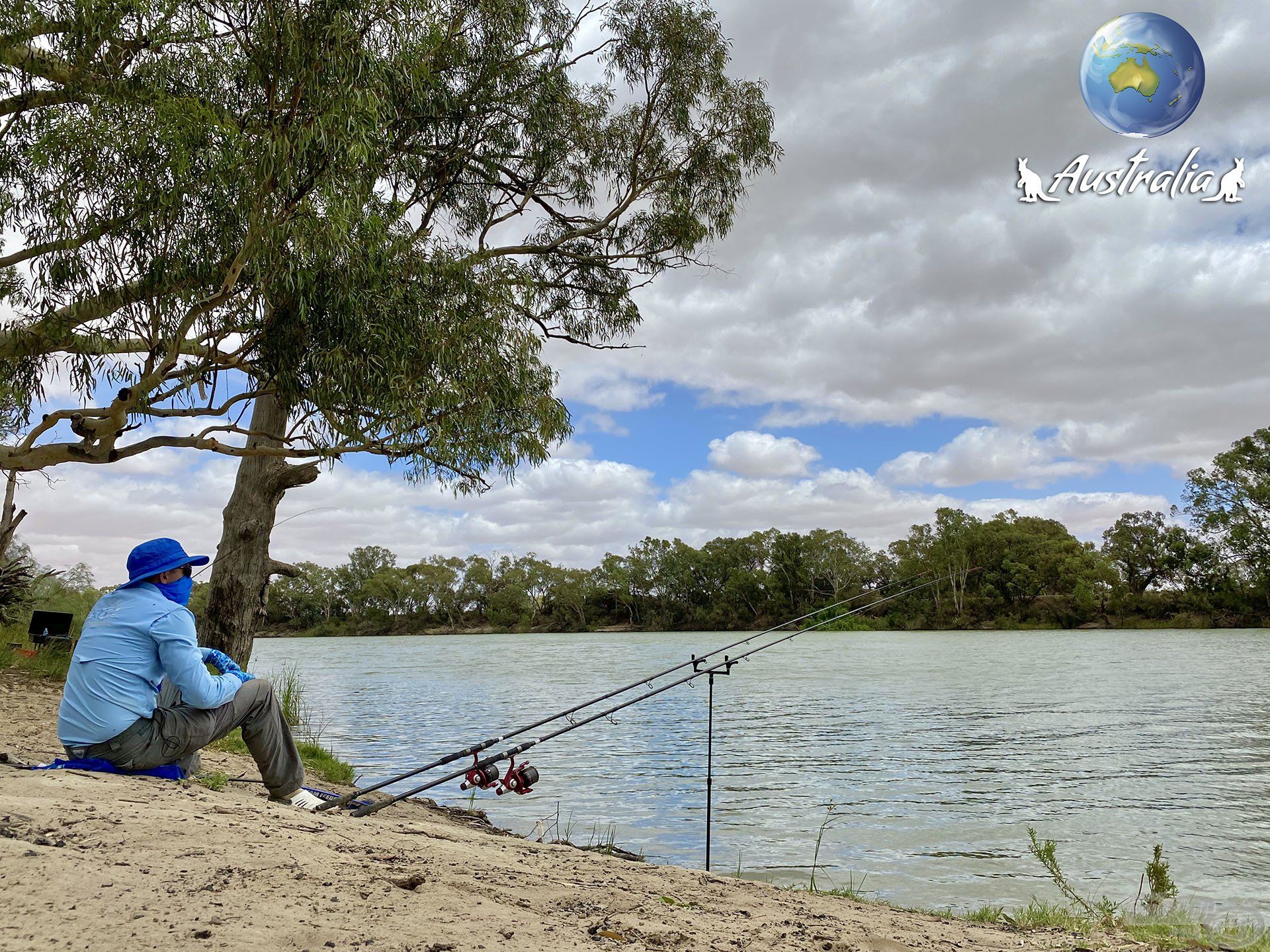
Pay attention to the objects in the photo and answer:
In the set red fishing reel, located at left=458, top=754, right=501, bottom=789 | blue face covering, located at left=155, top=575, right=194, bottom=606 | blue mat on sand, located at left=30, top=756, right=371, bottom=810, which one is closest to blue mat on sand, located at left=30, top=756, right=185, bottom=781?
blue mat on sand, located at left=30, top=756, right=371, bottom=810

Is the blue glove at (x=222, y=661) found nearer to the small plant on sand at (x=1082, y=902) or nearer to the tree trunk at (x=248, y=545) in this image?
the small plant on sand at (x=1082, y=902)

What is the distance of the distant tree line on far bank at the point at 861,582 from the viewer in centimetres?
5119

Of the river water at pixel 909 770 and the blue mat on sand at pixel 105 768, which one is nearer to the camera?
the blue mat on sand at pixel 105 768

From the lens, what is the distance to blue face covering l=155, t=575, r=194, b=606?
3947mm

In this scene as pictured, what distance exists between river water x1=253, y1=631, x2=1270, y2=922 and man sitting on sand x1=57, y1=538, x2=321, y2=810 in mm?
2939

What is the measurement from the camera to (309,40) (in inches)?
260

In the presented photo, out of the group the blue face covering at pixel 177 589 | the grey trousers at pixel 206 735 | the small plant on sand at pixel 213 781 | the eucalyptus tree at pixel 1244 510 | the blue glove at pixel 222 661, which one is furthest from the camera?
the eucalyptus tree at pixel 1244 510

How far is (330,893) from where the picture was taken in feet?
8.77

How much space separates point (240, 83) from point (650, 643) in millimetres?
38339

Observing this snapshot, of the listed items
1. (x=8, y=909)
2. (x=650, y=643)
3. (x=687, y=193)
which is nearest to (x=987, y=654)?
(x=650, y=643)

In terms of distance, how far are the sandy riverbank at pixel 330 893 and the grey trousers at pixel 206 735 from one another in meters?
0.14

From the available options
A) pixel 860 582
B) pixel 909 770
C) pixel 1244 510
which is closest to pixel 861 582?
pixel 860 582

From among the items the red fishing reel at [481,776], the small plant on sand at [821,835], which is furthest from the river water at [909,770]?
the red fishing reel at [481,776]

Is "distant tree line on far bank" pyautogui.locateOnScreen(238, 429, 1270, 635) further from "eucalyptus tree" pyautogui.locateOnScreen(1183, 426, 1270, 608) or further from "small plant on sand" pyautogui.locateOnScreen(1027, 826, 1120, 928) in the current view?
"small plant on sand" pyautogui.locateOnScreen(1027, 826, 1120, 928)
